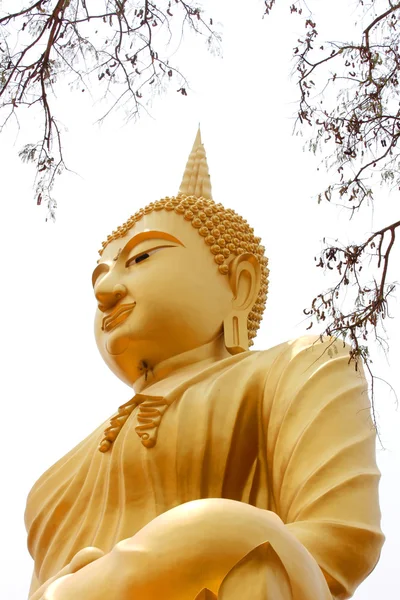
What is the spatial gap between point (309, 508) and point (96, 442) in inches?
58.4

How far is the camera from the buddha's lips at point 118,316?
614cm

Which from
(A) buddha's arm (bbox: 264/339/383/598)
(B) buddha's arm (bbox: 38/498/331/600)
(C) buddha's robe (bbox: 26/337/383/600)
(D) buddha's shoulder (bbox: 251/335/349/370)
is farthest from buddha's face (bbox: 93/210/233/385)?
(B) buddha's arm (bbox: 38/498/331/600)

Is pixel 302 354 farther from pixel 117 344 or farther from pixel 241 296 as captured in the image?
pixel 117 344

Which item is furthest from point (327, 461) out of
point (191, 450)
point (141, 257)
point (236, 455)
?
point (141, 257)

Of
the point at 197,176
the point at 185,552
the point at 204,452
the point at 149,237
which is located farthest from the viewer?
the point at 197,176

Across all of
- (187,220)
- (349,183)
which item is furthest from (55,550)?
(349,183)

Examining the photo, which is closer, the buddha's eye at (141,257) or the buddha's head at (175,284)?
the buddha's head at (175,284)

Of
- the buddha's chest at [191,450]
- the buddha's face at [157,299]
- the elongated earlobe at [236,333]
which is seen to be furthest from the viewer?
the elongated earlobe at [236,333]

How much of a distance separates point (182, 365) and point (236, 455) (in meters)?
0.75

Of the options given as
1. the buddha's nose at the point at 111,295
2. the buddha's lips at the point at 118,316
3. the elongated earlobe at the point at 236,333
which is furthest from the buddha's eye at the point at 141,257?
the elongated earlobe at the point at 236,333

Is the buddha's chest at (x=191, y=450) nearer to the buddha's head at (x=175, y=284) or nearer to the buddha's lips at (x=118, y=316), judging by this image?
the buddha's head at (x=175, y=284)

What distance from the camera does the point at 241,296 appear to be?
638cm

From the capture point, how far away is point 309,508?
5.02m

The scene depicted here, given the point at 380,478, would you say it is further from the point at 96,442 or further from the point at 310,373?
the point at 96,442
